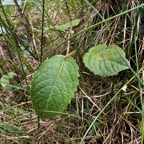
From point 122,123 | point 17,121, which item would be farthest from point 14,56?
point 122,123

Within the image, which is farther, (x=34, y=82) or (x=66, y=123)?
(x=66, y=123)

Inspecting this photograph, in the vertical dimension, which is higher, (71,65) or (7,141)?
(71,65)

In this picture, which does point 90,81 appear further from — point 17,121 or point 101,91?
point 17,121

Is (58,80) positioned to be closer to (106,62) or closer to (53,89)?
(53,89)

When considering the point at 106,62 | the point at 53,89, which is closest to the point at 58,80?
the point at 53,89
